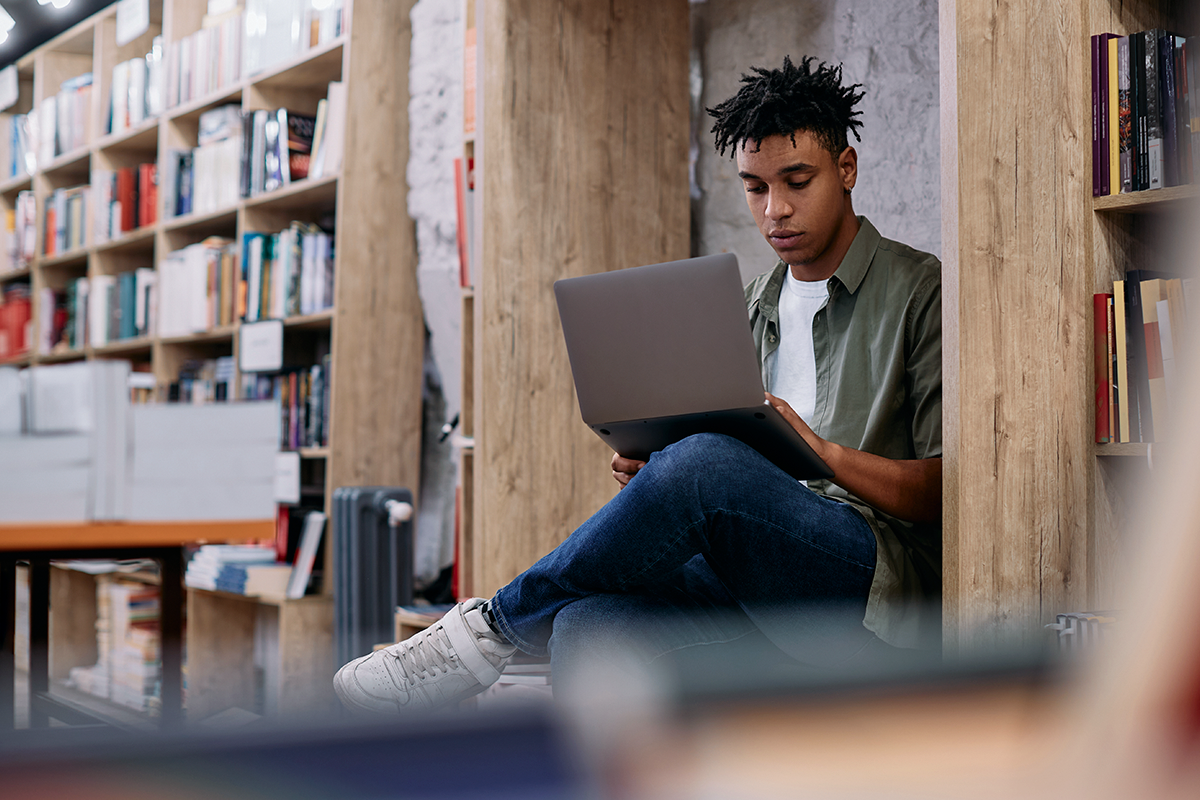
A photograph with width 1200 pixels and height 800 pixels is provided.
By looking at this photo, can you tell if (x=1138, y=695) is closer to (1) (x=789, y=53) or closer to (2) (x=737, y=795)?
(2) (x=737, y=795)

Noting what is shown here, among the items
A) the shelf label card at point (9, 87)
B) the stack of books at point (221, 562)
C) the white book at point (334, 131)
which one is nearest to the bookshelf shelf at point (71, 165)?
the shelf label card at point (9, 87)

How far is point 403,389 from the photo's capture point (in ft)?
10.0

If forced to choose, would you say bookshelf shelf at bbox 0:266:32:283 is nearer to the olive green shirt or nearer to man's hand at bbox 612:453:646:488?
man's hand at bbox 612:453:646:488

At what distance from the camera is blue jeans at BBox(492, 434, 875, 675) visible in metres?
1.29

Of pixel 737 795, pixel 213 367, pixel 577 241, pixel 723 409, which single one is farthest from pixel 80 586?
pixel 737 795

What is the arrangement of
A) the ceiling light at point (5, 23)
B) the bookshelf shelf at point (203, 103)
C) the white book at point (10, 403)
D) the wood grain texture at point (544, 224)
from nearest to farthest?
the white book at point (10, 403) < the wood grain texture at point (544, 224) < the bookshelf shelf at point (203, 103) < the ceiling light at point (5, 23)

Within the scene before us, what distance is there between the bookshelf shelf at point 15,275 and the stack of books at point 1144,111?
475 centimetres

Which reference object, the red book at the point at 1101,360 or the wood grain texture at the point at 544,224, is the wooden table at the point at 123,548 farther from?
the red book at the point at 1101,360

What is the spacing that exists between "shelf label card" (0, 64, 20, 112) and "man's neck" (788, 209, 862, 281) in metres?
4.75

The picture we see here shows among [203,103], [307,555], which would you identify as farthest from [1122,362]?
[203,103]

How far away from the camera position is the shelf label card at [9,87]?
496 cm

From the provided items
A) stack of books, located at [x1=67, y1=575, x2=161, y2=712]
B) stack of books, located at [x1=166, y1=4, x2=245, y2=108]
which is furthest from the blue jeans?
stack of books, located at [x1=166, y1=4, x2=245, y2=108]

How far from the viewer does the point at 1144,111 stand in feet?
4.05

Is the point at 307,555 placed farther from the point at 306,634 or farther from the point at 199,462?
the point at 199,462
